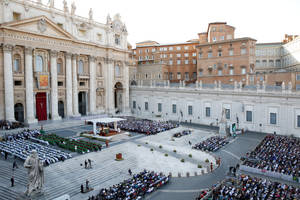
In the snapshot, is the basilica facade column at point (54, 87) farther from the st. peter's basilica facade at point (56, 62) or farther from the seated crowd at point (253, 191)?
the seated crowd at point (253, 191)

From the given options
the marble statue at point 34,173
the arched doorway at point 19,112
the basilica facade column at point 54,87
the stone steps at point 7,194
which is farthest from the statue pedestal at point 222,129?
the arched doorway at point 19,112

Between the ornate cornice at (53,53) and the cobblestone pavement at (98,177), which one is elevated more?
the ornate cornice at (53,53)

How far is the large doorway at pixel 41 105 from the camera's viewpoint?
4078cm

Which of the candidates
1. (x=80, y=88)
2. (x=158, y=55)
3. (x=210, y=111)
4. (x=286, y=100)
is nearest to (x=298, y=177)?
(x=286, y=100)

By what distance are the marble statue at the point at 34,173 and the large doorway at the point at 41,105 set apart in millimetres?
27327

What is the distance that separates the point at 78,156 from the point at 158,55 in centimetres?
4777

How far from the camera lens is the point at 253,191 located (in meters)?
17.2

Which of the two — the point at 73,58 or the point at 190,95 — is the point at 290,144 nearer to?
the point at 190,95

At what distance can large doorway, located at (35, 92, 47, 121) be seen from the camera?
40.8m

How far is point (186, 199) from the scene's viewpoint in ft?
58.3

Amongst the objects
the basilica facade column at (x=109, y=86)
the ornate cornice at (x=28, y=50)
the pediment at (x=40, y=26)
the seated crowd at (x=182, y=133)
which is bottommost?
the seated crowd at (x=182, y=133)

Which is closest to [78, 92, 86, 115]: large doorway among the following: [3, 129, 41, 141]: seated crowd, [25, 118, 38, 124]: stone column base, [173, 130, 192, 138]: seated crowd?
[25, 118, 38, 124]: stone column base

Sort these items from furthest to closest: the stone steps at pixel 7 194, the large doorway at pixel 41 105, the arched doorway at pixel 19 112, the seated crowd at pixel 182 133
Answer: the large doorway at pixel 41 105 → the arched doorway at pixel 19 112 → the seated crowd at pixel 182 133 → the stone steps at pixel 7 194

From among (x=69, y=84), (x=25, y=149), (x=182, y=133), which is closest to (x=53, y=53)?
(x=69, y=84)
